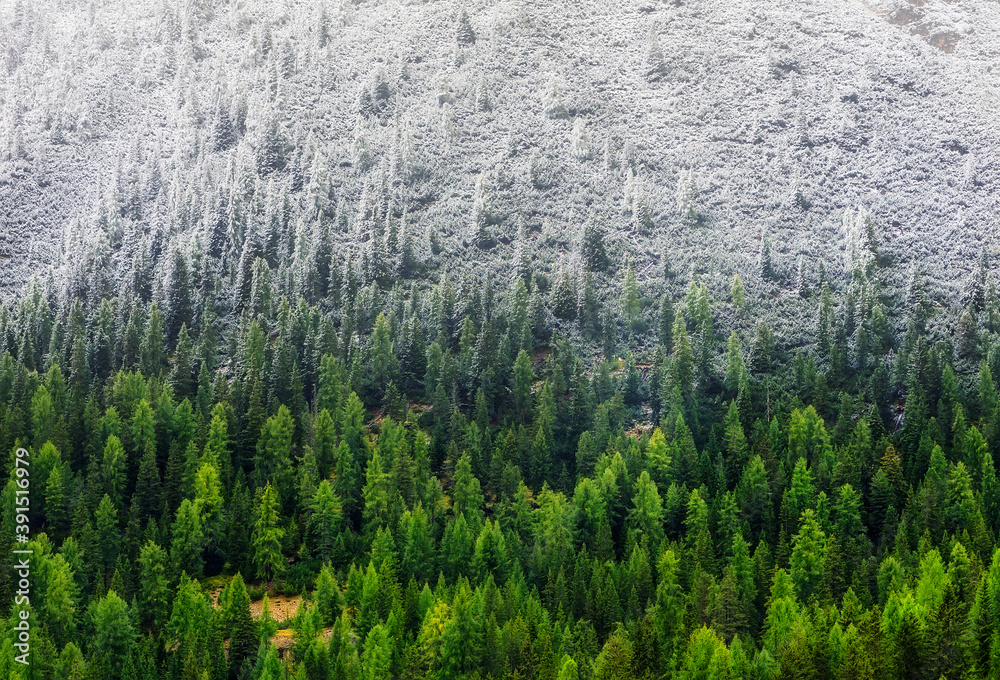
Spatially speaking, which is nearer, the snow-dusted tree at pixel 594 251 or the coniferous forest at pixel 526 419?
the coniferous forest at pixel 526 419

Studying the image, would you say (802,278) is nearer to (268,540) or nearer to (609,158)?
(609,158)

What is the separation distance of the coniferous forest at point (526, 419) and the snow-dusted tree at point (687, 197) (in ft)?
2.13

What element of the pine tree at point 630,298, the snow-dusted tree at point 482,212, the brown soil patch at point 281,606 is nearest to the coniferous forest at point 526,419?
the brown soil patch at point 281,606

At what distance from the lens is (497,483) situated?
123 meters

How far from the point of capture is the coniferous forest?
309 feet

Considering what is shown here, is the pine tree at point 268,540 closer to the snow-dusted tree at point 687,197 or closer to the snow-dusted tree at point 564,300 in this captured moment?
the snow-dusted tree at point 564,300

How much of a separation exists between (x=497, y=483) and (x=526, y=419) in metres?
19.5

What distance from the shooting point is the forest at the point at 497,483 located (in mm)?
92750

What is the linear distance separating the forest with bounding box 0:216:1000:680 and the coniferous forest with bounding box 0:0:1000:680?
43cm

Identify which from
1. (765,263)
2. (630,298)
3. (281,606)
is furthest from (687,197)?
(281,606)

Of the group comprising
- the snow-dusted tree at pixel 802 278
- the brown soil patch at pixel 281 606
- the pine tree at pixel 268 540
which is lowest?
the brown soil patch at pixel 281 606

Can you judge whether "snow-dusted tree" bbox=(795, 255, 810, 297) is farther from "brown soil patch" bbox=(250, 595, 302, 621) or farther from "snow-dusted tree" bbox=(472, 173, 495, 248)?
"brown soil patch" bbox=(250, 595, 302, 621)

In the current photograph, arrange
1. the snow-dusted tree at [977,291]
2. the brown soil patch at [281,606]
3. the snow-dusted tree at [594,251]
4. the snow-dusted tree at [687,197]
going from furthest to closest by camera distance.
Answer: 1. the snow-dusted tree at [687,197]
2. the snow-dusted tree at [594,251]
3. the snow-dusted tree at [977,291]
4. the brown soil patch at [281,606]

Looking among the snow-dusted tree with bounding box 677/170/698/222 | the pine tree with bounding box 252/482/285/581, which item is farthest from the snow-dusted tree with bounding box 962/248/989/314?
the pine tree with bounding box 252/482/285/581
